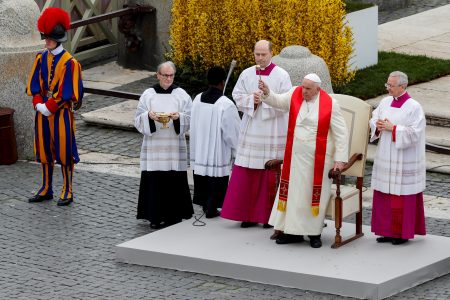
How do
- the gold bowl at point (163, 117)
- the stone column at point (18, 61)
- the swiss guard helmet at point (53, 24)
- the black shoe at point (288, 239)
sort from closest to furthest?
the black shoe at point (288, 239), the gold bowl at point (163, 117), the swiss guard helmet at point (53, 24), the stone column at point (18, 61)

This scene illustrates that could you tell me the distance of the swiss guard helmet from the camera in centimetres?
1433

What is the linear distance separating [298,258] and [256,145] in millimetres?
1370

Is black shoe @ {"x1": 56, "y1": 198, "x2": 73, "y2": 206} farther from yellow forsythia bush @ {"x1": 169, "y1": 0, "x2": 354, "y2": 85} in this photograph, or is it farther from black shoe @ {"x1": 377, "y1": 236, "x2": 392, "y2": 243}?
yellow forsythia bush @ {"x1": 169, "y1": 0, "x2": 354, "y2": 85}

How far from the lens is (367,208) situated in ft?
46.8

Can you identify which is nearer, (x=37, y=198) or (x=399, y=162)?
(x=399, y=162)

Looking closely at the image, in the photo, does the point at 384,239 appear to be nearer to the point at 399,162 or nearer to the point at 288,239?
the point at 399,162

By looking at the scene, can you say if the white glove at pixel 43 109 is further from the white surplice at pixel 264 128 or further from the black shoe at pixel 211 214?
the white surplice at pixel 264 128

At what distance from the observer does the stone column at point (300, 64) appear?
15.7 m

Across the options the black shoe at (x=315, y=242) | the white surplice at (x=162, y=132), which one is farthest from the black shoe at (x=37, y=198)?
the black shoe at (x=315, y=242)

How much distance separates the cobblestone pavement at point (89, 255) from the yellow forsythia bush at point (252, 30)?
3.17 metres

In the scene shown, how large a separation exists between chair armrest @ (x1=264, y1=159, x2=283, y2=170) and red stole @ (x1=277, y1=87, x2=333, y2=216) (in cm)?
29

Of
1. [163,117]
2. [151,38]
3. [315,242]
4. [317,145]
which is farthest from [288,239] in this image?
[151,38]

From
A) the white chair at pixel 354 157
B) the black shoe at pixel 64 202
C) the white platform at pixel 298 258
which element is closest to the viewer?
the white platform at pixel 298 258

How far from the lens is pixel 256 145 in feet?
43.0
